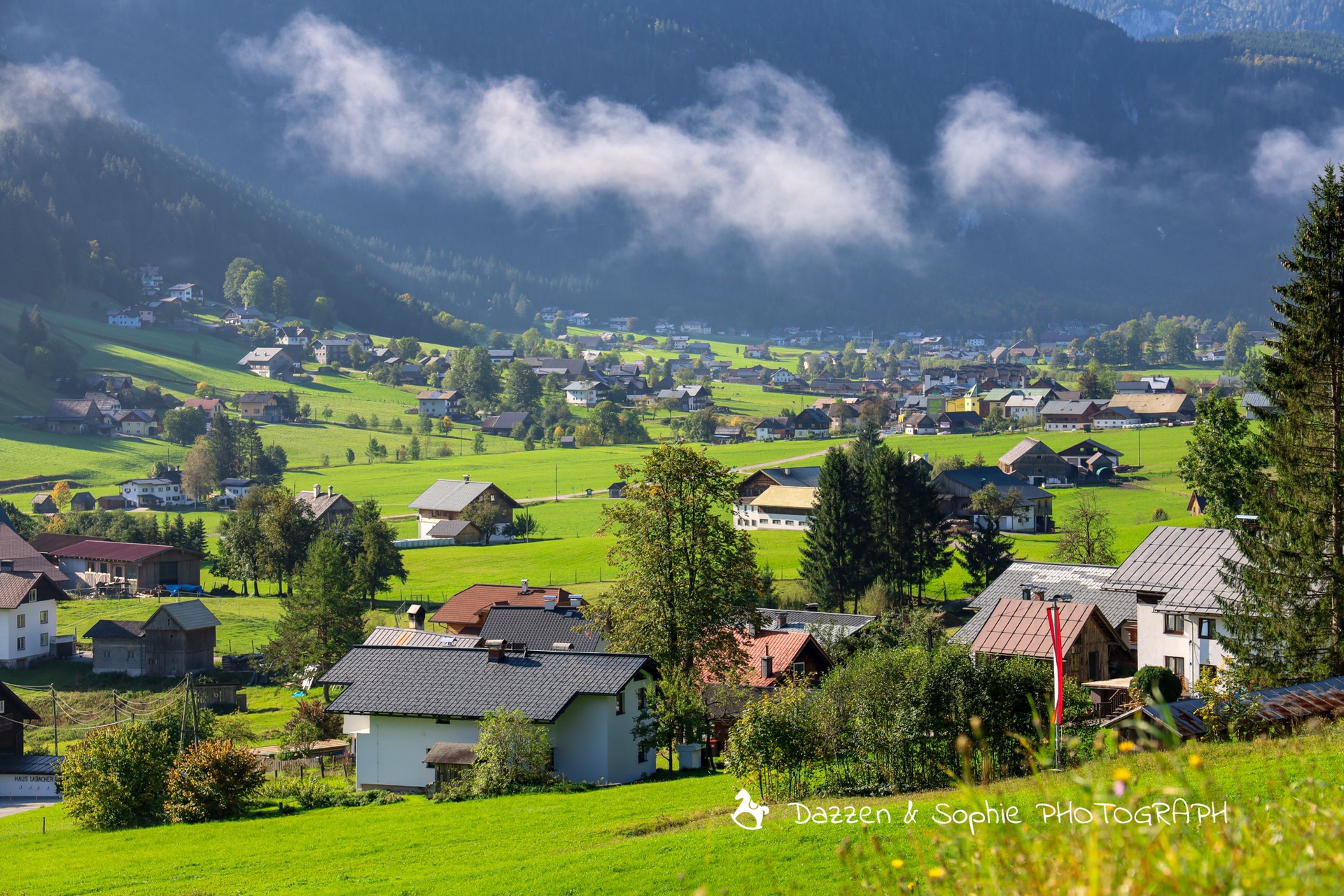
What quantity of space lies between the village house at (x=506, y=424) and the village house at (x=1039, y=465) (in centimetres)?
7300

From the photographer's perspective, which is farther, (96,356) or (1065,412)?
(96,356)

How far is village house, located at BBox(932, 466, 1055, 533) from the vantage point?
9438 centimetres

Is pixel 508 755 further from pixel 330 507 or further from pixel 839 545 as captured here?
pixel 330 507

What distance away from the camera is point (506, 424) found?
553 feet

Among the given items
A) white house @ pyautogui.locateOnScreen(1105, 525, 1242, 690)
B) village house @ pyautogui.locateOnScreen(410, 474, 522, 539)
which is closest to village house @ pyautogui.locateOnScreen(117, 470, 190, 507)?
village house @ pyautogui.locateOnScreen(410, 474, 522, 539)

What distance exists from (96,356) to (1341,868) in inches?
8074

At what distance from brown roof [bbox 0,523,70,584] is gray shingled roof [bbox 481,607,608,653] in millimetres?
34842

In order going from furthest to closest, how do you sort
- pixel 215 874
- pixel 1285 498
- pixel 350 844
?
pixel 1285 498, pixel 350 844, pixel 215 874

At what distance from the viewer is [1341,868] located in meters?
5.18

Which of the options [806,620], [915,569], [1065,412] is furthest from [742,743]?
[1065,412]

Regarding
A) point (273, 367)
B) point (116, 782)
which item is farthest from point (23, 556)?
point (273, 367)

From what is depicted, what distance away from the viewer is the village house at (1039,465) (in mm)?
113312

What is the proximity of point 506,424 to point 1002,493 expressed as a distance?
292 ft

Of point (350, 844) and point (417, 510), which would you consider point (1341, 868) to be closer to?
point (350, 844)
